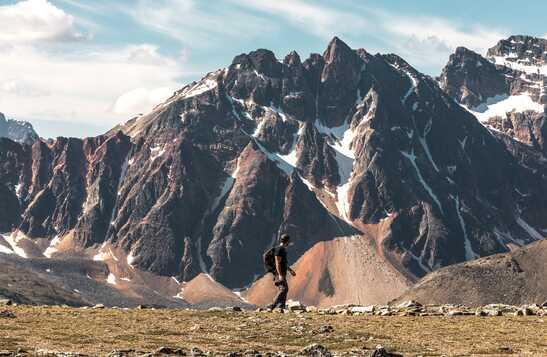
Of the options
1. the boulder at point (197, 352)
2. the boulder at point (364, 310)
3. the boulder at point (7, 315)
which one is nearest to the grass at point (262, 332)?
the boulder at point (7, 315)

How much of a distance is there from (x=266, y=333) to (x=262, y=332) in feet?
1.11

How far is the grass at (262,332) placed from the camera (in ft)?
117

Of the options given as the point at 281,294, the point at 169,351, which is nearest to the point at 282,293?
the point at 281,294

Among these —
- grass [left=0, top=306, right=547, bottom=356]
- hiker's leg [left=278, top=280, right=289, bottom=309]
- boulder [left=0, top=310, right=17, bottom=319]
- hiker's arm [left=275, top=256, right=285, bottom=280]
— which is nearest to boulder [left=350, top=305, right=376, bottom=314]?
grass [left=0, top=306, right=547, bottom=356]

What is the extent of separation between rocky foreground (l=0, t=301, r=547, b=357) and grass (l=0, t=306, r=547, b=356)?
0.14 ft

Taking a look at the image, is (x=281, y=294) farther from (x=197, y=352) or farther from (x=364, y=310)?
(x=197, y=352)

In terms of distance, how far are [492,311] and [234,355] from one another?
25.3 m

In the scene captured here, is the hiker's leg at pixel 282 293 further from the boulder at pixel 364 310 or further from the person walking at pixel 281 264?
the boulder at pixel 364 310

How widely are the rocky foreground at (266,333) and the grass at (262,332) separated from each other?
1.7 inches

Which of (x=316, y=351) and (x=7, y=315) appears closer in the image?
(x=316, y=351)

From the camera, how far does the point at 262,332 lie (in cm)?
4041

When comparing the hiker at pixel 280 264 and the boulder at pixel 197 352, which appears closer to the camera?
the boulder at pixel 197 352

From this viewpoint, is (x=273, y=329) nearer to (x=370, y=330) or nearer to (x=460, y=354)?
(x=370, y=330)

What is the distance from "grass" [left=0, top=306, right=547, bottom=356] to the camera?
3572cm
